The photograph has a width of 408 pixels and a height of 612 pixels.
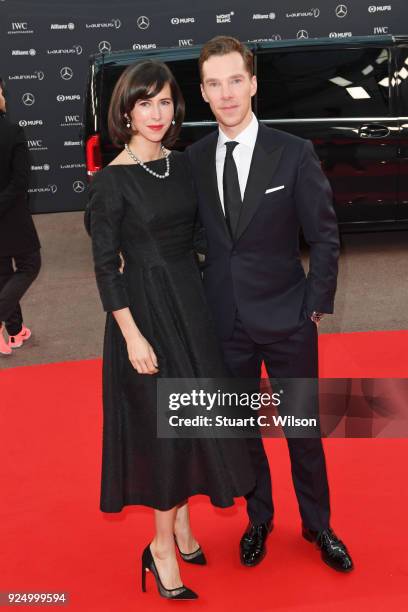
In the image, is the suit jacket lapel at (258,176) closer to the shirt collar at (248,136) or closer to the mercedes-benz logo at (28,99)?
the shirt collar at (248,136)

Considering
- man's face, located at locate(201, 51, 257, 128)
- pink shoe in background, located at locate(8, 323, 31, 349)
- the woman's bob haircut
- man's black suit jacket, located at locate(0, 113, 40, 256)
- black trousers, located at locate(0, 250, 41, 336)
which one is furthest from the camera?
pink shoe in background, located at locate(8, 323, 31, 349)

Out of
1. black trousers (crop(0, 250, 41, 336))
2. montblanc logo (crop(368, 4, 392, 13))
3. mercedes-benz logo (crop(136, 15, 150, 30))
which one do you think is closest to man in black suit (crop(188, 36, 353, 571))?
black trousers (crop(0, 250, 41, 336))

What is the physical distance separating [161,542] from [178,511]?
185mm

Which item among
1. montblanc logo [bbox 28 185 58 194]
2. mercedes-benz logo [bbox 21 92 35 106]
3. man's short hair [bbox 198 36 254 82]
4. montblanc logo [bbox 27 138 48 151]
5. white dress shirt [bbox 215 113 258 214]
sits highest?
man's short hair [bbox 198 36 254 82]

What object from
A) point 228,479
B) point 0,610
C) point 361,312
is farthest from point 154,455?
point 361,312

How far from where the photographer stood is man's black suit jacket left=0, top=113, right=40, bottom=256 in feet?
17.4

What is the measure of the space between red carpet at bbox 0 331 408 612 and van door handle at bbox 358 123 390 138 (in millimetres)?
3670

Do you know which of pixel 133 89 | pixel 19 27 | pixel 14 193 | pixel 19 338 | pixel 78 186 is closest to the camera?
pixel 133 89

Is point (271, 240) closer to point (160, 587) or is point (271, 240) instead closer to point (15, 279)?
point (160, 587)

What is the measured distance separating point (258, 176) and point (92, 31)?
301 inches

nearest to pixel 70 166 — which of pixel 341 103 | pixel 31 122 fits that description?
pixel 31 122

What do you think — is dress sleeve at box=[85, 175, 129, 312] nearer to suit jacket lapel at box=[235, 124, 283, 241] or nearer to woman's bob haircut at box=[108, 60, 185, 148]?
woman's bob haircut at box=[108, 60, 185, 148]

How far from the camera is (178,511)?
3.19 metres

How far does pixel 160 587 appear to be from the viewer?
119 inches
